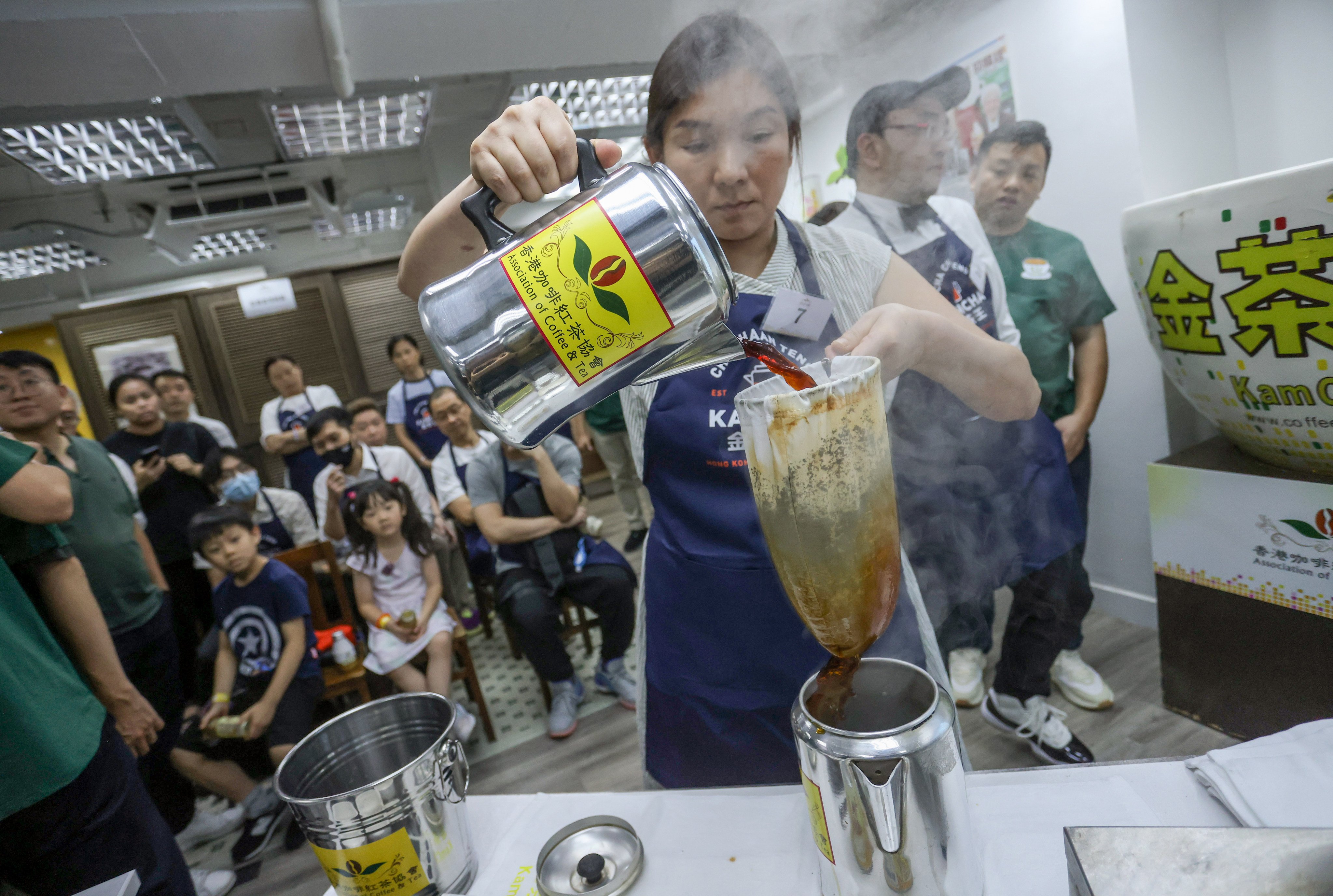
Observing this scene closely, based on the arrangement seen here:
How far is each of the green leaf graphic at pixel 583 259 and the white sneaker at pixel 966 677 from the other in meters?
2.36

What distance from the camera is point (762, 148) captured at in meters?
0.95

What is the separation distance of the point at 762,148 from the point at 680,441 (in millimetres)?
461

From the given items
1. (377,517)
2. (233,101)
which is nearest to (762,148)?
(377,517)

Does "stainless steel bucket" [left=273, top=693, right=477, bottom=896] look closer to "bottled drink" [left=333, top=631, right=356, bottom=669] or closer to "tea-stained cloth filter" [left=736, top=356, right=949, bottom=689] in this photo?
"tea-stained cloth filter" [left=736, top=356, right=949, bottom=689]

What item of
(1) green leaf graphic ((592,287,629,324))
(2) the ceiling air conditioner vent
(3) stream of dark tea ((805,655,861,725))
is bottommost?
(3) stream of dark tea ((805,655,861,725))

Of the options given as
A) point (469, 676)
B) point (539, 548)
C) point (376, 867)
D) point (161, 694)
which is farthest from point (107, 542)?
point (376, 867)

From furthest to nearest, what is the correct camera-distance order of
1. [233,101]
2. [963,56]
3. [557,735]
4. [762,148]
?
1. [233,101]
2. [557,735]
3. [963,56]
4. [762,148]

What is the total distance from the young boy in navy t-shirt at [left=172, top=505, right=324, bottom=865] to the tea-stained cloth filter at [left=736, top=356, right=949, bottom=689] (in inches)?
105

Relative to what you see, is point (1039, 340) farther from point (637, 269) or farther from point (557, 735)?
point (557, 735)

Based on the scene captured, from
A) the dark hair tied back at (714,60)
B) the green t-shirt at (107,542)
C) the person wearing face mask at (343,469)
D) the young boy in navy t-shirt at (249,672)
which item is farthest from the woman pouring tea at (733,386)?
the person wearing face mask at (343,469)

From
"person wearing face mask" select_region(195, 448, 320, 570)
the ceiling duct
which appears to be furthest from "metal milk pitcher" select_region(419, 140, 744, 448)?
the ceiling duct

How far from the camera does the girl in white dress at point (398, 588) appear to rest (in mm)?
2887

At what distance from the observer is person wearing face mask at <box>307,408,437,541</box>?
140 inches

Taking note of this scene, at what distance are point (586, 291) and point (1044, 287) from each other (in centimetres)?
130
